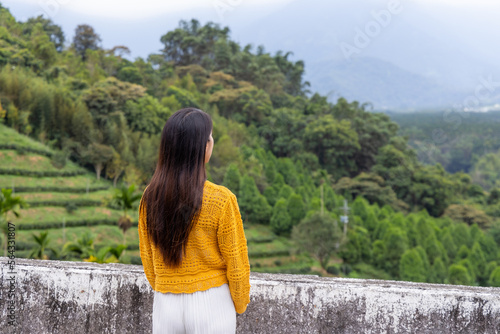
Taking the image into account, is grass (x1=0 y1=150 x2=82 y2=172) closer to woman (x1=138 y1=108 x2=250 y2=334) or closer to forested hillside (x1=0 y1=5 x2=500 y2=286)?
forested hillside (x1=0 y1=5 x2=500 y2=286)

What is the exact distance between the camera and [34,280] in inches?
68.7

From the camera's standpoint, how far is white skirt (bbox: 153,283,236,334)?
1147 millimetres

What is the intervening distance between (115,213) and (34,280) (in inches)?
775

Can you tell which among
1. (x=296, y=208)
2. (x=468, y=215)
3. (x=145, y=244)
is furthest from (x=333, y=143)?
(x=145, y=244)

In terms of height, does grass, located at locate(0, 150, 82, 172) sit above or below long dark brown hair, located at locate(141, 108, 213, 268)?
below

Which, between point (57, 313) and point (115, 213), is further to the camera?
point (115, 213)

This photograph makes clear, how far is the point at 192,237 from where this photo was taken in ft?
3.78

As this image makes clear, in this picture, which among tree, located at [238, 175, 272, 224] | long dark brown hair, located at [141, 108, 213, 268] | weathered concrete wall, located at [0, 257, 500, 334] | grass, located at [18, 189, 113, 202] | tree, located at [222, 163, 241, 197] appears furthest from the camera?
tree, located at [222, 163, 241, 197]

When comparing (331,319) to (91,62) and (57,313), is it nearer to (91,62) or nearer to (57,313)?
(57,313)

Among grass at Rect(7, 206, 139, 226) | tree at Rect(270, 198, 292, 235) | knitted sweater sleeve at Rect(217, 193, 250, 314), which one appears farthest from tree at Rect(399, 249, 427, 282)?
knitted sweater sleeve at Rect(217, 193, 250, 314)

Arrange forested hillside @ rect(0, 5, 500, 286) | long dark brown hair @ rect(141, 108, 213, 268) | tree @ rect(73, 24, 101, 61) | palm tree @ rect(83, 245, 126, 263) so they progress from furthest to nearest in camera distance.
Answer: tree @ rect(73, 24, 101, 61), forested hillside @ rect(0, 5, 500, 286), palm tree @ rect(83, 245, 126, 263), long dark brown hair @ rect(141, 108, 213, 268)

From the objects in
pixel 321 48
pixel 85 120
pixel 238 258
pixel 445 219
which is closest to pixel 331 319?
pixel 238 258

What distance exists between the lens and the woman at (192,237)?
1.13 metres

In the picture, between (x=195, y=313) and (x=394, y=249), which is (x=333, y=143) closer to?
(x=394, y=249)
